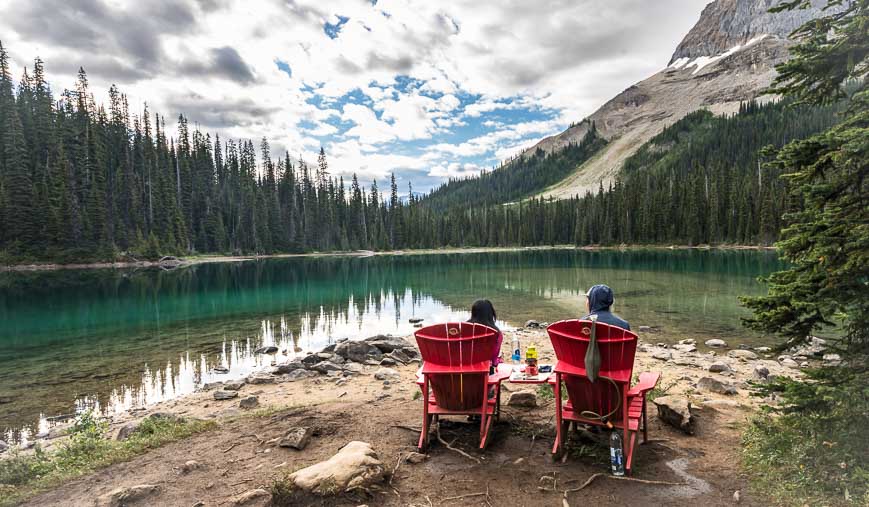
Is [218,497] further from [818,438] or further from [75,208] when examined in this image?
[75,208]

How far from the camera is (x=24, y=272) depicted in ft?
174

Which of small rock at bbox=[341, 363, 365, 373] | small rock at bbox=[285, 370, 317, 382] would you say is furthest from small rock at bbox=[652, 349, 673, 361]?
small rock at bbox=[285, 370, 317, 382]

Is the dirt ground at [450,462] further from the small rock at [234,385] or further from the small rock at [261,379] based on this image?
the small rock at [261,379]

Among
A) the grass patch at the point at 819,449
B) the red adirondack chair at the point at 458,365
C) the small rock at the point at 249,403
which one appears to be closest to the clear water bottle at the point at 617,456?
the grass patch at the point at 819,449

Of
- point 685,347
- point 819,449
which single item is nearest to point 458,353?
point 819,449

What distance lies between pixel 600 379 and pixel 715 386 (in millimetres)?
5115

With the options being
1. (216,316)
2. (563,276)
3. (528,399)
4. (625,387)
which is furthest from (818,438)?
(563,276)

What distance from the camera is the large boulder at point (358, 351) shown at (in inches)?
531

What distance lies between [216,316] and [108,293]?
16.8 m

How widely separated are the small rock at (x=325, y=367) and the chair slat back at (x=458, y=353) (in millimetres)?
7751

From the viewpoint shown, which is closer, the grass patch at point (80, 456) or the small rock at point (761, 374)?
A: the grass patch at point (80, 456)

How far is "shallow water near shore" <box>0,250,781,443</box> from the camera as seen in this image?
12117mm

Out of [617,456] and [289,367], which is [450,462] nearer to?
[617,456]

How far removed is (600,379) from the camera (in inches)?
179
